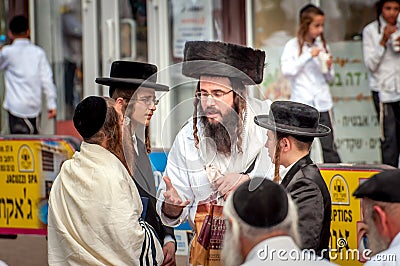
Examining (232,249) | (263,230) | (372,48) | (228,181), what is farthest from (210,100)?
(372,48)

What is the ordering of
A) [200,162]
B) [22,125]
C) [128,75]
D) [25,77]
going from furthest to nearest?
[22,125] < [25,77] < [128,75] < [200,162]

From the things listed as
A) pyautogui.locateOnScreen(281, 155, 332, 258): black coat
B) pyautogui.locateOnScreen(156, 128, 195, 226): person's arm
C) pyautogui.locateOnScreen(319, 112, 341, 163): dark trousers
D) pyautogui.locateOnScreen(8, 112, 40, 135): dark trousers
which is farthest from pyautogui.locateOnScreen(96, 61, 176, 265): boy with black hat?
pyautogui.locateOnScreen(8, 112, 40, 135): dark trousers

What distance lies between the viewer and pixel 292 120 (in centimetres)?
498

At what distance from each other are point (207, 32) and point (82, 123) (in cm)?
669

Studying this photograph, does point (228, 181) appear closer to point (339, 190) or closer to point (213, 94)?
point (213, 94)

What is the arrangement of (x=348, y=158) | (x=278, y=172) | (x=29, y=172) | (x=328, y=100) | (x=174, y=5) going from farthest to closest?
1. (x=174, y=5)
2. (x=348, y=158)
3. (x=328, y=100)
4. (x=29, y=172)
5. (x=278, y=172)

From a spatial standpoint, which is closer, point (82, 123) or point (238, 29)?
point (82, 123)

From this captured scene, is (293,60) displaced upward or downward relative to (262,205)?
upward

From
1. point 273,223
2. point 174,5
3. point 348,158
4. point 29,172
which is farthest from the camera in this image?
point 174,5

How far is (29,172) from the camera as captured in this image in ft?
27.6

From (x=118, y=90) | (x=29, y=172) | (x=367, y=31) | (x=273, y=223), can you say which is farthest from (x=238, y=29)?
(x=273, y=223)

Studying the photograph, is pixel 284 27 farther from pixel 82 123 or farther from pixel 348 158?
pixel 82 123

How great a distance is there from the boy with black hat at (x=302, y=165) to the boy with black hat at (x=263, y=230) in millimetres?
965

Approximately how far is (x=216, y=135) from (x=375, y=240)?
1.29 metres
